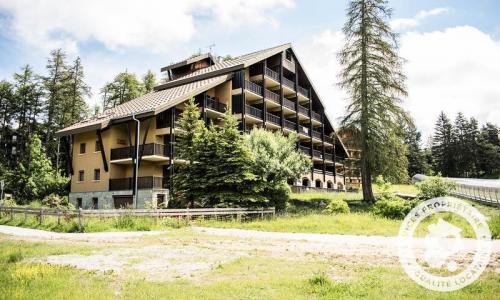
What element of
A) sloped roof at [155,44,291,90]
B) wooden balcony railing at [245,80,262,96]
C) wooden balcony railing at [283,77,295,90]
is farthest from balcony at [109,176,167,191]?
wooden balcony railing at [283,77,295,90]

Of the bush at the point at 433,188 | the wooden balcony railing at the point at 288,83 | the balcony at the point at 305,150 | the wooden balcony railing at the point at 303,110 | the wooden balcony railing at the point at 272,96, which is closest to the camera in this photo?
the bush at the point at 433,188

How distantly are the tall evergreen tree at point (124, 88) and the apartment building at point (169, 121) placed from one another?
9832 mm

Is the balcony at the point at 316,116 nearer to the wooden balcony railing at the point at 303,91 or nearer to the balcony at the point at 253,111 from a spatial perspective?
the wooden balcony railing at the point at 303,91

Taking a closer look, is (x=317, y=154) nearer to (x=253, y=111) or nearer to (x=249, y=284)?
(x=253, y=111)

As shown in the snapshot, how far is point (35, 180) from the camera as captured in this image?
3897 cm

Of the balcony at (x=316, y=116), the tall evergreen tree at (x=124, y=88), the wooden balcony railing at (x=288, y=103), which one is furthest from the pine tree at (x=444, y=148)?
the tall evergreen tree at (x=124, y=88)

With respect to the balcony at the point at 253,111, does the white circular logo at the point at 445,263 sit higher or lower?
lower

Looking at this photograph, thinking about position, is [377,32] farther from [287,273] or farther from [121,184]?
[287,273]

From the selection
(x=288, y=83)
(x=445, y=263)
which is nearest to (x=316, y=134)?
(x=288, y=83)

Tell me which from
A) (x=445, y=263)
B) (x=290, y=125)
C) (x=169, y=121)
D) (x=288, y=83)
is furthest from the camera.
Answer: (x=288, y=83)

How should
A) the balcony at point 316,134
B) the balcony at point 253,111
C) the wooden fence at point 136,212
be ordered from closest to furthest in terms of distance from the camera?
the wooden fence at point 136,212 → the balcony at point 253,111 → the balcony at point 316,134

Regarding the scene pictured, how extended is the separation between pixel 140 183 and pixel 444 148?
6863cm

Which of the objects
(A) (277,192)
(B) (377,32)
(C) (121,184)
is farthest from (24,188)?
(B) (377,32)

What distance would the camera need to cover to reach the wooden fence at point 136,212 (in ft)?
61.3
